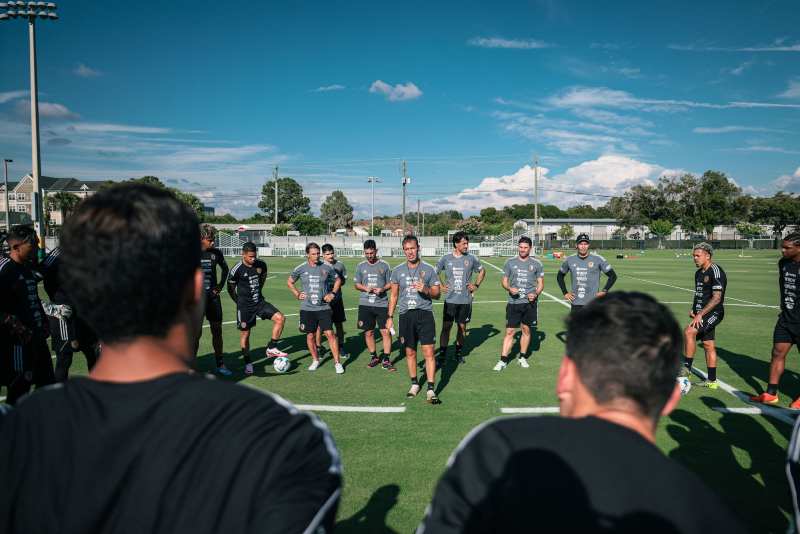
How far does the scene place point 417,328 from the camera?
305 inches

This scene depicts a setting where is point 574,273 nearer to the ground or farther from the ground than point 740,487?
farther from the ground

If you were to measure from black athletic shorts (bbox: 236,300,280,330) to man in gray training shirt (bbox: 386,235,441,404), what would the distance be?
2.61 meters

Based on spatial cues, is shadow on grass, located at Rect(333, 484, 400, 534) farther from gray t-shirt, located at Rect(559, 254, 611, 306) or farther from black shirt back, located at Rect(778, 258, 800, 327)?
gray t-shirt, located at Rect(559, 254, 611, 306)

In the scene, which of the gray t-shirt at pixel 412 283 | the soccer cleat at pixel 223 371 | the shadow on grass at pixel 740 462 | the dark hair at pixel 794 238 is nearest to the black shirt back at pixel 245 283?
the soccer cleat at pixel 223 371

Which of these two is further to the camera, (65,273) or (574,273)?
(574,273)

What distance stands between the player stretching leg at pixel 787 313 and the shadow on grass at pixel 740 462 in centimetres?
94

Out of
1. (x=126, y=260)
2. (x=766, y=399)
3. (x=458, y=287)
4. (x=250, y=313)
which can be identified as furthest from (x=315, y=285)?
A: (x=126, y=260)

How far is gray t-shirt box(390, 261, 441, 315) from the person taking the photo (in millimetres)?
7816

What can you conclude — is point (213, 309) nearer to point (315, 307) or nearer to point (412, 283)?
point (315, 307)

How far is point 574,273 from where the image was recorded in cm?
993

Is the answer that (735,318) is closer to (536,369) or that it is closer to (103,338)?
(536,369)

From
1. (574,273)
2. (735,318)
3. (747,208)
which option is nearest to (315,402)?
(574,273)

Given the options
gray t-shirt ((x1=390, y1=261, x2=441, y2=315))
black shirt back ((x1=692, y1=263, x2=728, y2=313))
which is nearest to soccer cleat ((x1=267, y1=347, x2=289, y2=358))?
gray t-shirt ((x1=390, y1=261, x2=441, y2=315))

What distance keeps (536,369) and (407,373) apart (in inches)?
97.4
